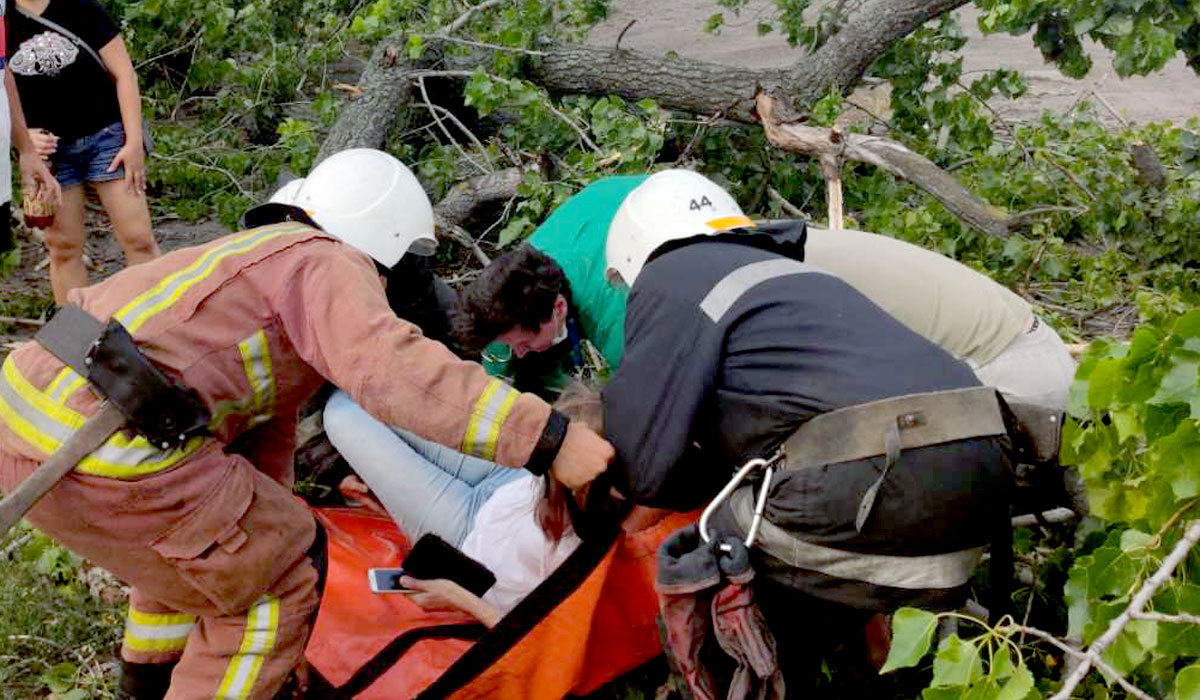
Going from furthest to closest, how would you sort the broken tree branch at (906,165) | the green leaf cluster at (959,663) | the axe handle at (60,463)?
the broken tree branch at (906,165) < the axe handle at (60,463) < the green leaf cluster at (959,663)

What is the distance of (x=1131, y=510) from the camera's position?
200 cm

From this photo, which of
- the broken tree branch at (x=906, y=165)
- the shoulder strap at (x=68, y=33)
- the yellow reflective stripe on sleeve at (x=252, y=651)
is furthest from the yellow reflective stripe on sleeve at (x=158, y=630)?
the broken tree branch at (x=906, y=165)

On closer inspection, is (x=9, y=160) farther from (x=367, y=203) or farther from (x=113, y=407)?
(x=113, y=407)

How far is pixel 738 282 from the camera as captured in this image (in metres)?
2.49

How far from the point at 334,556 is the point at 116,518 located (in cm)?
82

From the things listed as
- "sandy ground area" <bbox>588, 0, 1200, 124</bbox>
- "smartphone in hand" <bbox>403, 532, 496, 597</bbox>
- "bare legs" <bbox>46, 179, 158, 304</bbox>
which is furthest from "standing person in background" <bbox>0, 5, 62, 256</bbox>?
"sandy ground area" <bbox>588, 0, 1200, 124</bbox>

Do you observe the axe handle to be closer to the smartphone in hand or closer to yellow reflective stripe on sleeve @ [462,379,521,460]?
yellow reflective stripe on sleeve @ [462,379,521,460]

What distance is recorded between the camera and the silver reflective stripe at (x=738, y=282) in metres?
2.46

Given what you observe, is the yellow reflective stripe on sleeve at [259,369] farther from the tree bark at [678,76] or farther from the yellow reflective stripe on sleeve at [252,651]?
the tree bark at [678,76]

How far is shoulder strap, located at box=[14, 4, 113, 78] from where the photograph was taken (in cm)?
419

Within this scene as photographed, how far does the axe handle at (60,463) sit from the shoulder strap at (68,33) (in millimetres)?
2384

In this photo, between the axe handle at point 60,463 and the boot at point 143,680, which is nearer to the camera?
the axe handle at point 60,463

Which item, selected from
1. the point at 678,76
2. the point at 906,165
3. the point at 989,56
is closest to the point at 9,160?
the point at 678,76

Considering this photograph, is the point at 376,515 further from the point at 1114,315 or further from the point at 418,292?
the point at 1114,315
